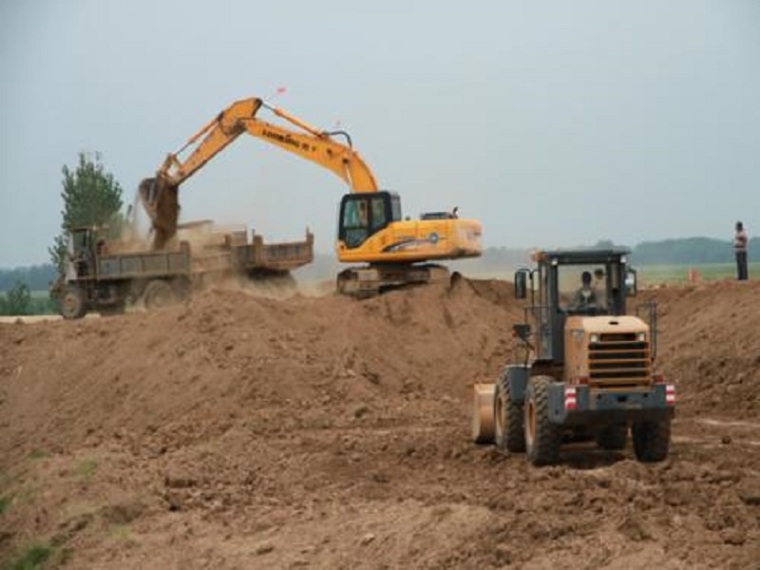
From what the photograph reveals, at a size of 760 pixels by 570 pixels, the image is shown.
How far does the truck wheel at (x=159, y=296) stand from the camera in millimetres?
34250

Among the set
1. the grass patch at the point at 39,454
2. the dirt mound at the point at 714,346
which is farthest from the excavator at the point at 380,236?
the grass patch at the point at 39,454

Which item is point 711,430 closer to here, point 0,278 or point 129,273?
point 129,273

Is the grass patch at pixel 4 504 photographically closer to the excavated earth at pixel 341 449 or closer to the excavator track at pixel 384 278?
the excavated earth at pixel 341 449

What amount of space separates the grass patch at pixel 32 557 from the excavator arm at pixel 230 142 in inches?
727

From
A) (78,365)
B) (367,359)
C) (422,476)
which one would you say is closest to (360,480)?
(422,476)

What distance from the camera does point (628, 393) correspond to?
552 inches

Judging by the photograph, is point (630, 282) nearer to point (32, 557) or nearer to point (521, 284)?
point (521, 284)

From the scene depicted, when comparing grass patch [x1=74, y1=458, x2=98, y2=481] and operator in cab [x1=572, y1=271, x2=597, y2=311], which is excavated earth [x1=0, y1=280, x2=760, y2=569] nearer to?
grass patch [x1=74, y1=458, x2=98, y2=481]

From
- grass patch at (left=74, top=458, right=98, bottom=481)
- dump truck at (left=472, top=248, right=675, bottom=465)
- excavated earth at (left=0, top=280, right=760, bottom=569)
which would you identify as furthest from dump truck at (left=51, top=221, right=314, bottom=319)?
dump truck at (left=472, top=248, right=675, bottom=465)

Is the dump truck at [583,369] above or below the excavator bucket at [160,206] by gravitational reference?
below

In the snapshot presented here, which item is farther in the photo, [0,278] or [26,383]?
[0,278]

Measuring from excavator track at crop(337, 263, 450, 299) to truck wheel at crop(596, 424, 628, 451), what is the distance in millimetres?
14280

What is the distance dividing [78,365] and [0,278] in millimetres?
46932

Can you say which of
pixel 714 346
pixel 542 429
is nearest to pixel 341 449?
pixel 542 429
